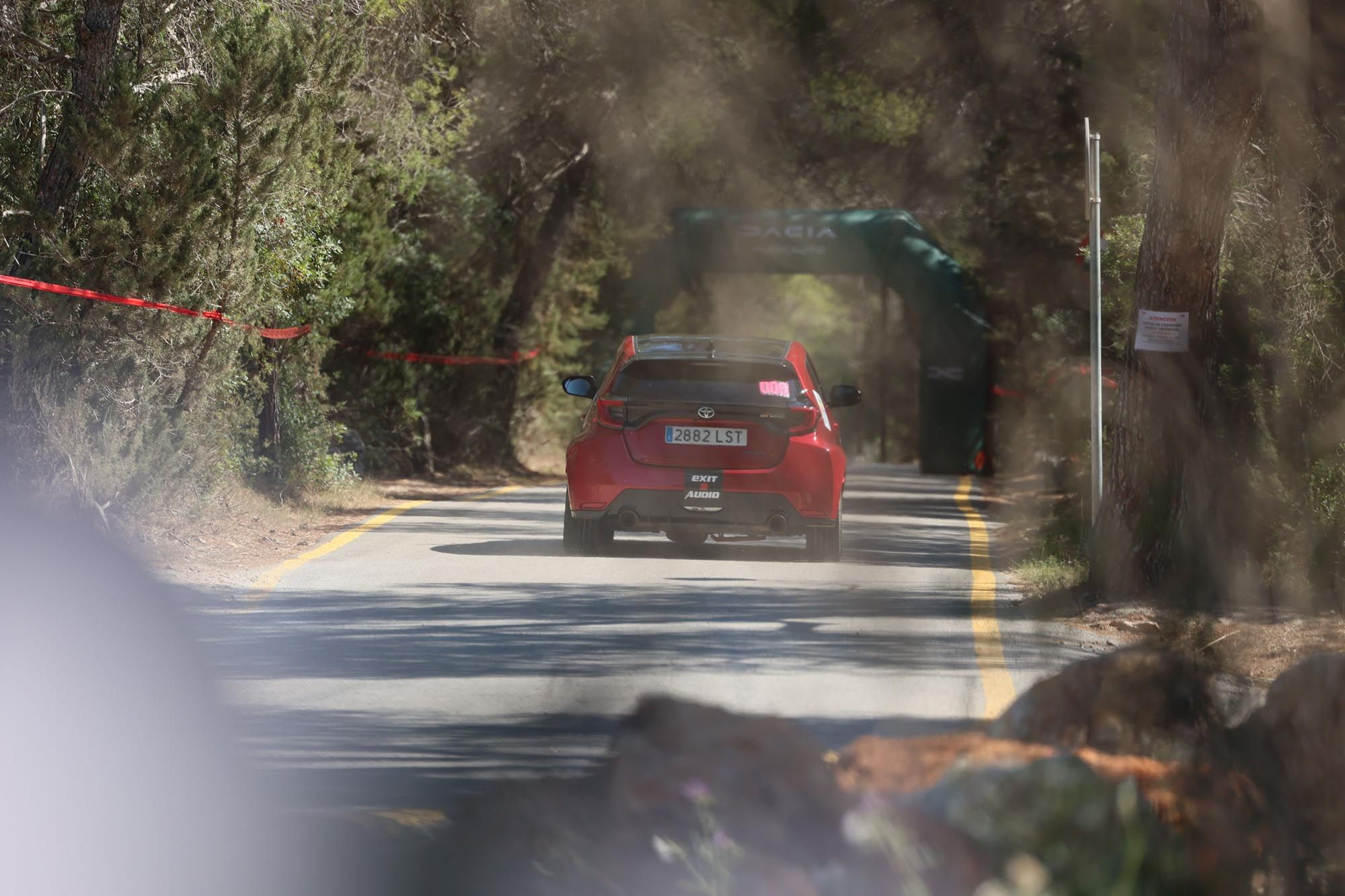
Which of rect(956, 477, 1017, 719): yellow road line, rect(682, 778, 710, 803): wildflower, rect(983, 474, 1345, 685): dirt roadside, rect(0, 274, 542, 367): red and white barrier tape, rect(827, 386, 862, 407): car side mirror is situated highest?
rect(0, 274, 542, 367): red and white barrier tape

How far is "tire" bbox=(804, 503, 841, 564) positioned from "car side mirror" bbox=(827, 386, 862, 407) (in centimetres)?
132

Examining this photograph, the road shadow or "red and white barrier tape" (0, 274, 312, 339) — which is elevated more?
"red and white barrier tape" (0, 274, 312, 339)

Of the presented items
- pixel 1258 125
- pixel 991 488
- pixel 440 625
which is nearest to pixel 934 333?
pixel 991 488

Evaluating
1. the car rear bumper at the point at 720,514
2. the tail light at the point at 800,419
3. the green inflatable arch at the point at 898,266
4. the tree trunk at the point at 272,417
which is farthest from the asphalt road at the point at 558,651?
the green inflatable arch at the point at 898,266

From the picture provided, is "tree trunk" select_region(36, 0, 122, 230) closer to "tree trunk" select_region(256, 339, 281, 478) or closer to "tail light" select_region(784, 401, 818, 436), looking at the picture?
"tree trunk" select_region(256, 339, 281, 478)

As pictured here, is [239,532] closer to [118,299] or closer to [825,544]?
[118,299]

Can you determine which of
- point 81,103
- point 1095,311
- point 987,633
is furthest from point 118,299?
point 1095,311

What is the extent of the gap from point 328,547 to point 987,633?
19.8 feet

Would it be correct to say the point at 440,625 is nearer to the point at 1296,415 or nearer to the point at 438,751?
the point at 438,751

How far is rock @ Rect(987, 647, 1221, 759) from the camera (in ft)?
20.6

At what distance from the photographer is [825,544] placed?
48.7 feet

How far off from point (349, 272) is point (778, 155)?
15929 millimetres

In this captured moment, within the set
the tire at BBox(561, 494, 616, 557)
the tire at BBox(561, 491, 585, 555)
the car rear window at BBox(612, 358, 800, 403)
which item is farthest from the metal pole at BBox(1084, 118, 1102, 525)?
the tire at BBox(561, 491, 585, 555)

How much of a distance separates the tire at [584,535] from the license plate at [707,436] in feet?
2.91
